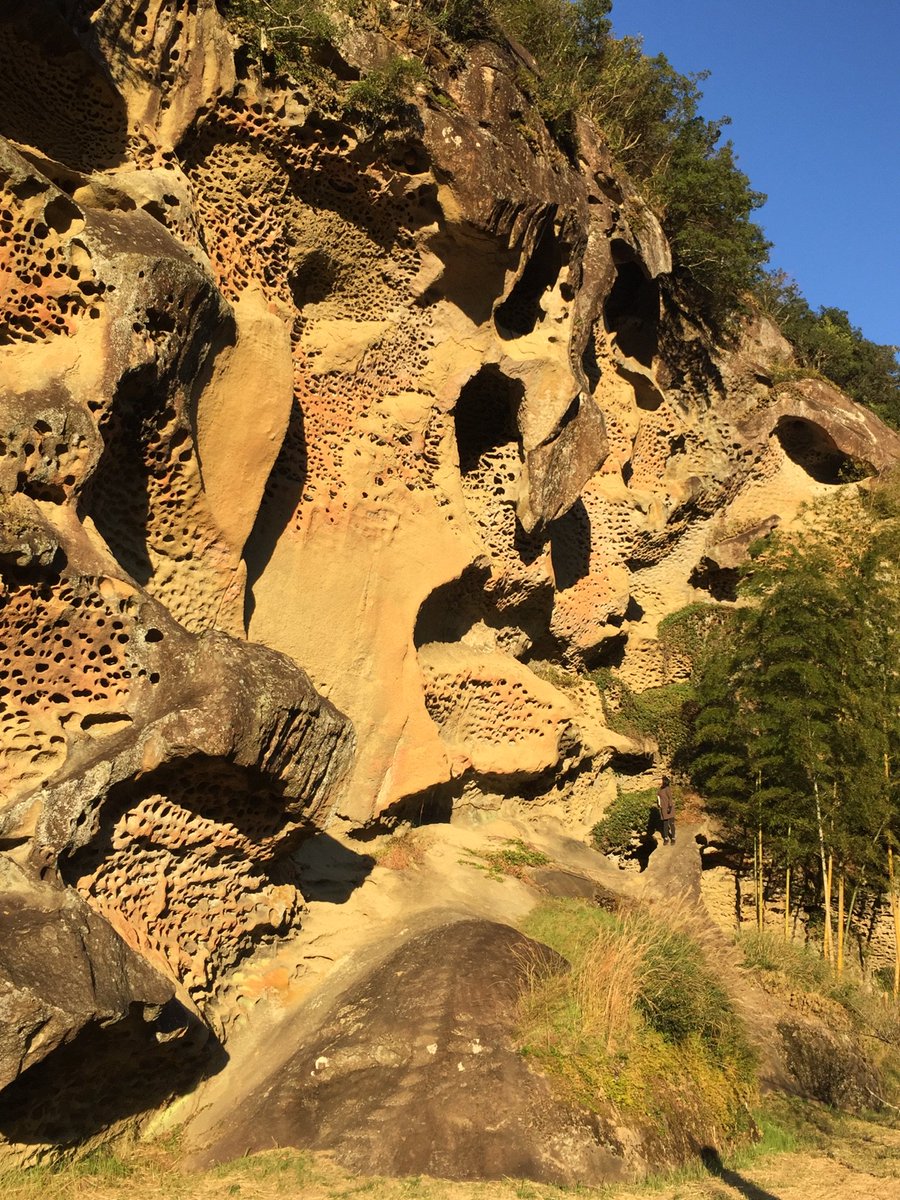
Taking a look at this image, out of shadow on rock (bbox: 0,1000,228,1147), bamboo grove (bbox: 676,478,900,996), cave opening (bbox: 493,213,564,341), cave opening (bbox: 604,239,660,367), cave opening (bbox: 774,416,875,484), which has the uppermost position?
cave opening (bbox: 604,239,660,367)

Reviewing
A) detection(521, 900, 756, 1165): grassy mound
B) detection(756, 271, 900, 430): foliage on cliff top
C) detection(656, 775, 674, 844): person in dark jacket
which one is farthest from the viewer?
detection(756, 271, 900, 430): foliage on cliff top

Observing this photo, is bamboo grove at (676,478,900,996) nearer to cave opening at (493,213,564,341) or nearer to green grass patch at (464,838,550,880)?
green grass patch at (464,838,550,880)

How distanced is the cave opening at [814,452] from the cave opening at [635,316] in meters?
3.00

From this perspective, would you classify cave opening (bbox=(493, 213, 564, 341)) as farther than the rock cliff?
Yes

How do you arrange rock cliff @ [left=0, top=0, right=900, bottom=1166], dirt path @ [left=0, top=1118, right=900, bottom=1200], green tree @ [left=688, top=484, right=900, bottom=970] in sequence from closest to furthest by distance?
dirt path @ [left=0, top=1118, right=900, bottom=1200], rock cliff @ [left=0, top=0, right=900, bottom=1166], green tree @ [left=688, top=484, right=900, bottom=970]

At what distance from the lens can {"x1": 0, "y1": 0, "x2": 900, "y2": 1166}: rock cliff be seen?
680 cm

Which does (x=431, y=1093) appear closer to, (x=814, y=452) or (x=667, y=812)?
(x=667, y=812)

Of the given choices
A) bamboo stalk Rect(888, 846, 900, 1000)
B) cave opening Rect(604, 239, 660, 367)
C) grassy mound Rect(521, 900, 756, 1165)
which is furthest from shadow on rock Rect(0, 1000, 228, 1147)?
cave opening Rect(604, 239, 660, 367)

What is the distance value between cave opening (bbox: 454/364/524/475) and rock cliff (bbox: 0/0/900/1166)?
0.05m

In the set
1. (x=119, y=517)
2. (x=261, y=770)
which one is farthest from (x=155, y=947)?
(x=119, y=517)

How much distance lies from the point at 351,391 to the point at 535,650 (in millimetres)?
5237

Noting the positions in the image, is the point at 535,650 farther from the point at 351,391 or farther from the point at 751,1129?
the point at 751,1129

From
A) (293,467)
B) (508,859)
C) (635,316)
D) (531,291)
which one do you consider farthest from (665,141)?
(508,859)

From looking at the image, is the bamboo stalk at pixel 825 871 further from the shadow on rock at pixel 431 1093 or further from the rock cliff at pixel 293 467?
the shadow on rock at pixel 431 1093
